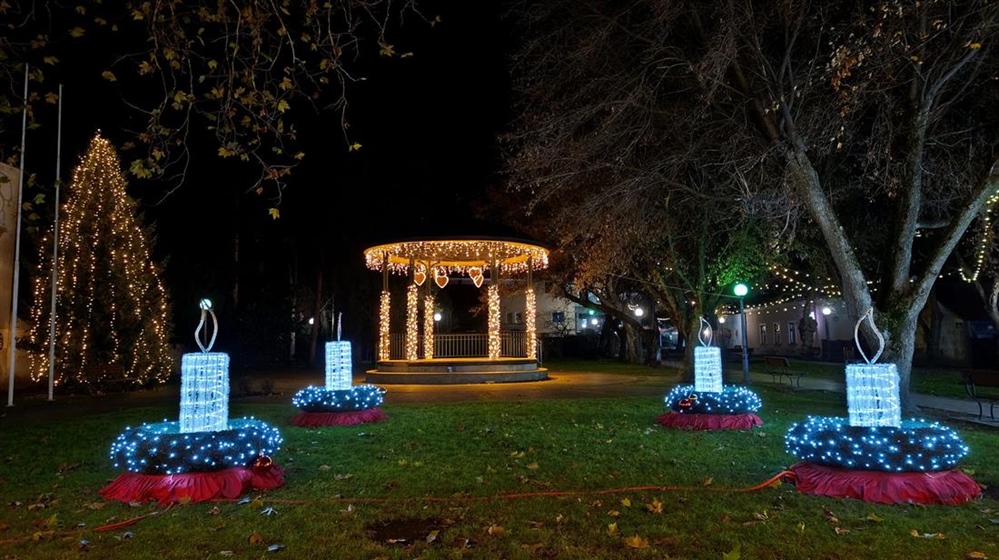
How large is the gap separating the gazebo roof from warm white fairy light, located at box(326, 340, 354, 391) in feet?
28.9

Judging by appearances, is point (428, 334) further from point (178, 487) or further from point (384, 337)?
point (178, 487)

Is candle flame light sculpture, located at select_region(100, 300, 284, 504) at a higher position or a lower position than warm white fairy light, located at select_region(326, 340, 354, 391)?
lower

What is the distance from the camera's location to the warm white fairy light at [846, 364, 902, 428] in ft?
22.0

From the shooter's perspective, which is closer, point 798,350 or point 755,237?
point 755,237

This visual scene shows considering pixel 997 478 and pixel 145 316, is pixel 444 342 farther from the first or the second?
pixel 997 478

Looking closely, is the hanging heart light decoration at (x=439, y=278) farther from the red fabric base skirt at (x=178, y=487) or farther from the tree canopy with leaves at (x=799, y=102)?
the red fabric base skirt at (x=178, y=487)

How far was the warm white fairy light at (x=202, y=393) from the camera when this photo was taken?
679 cm

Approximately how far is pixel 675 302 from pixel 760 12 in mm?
11060

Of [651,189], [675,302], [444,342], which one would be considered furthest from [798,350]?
[651,189]

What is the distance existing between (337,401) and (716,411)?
6514 mm

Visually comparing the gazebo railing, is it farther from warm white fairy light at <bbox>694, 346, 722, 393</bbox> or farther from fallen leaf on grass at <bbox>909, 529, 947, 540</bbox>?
fallen leaf on grass at <bbox>909, 529, 947, 540</bbox>

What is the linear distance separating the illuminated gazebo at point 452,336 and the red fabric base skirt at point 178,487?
14.1 metres

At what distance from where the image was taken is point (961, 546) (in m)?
4.75

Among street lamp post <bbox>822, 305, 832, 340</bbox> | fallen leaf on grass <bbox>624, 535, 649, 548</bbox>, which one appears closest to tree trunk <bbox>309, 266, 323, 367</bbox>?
fallen leaf on grass <bbox>624, 535, 649, 548</bbox>
